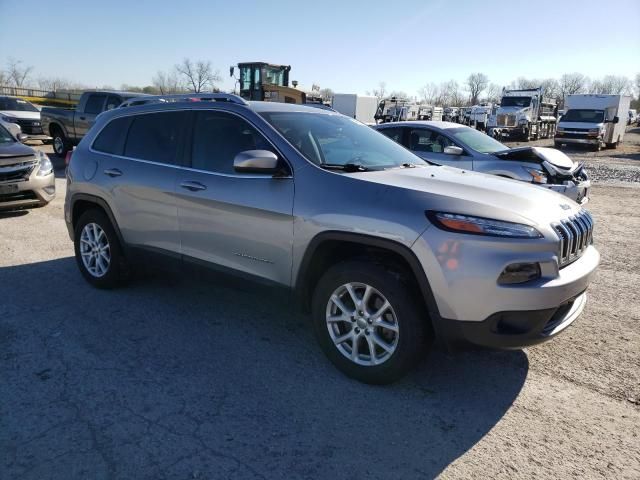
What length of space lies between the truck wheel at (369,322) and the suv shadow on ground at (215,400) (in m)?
0.16

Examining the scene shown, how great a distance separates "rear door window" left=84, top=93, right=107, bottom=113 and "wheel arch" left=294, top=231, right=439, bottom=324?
1330cm

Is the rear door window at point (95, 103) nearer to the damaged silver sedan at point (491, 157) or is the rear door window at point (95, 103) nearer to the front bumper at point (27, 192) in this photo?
the front bumper at point (27, 192)

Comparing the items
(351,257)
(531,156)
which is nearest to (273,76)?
(531,156)

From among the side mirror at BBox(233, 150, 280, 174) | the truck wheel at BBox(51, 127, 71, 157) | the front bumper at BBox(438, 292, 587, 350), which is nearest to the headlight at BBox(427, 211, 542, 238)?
the front bumper at BBox(438, 292, 587, 350)

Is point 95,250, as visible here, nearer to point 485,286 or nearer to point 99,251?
point 99,251

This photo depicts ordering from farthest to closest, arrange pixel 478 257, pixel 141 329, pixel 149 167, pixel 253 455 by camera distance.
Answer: pixel 149 167, pixel 141 329, pixel 478 257, pixel 253 455

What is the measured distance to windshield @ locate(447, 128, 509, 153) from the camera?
8821mm

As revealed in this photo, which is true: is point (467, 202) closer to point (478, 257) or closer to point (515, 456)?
point (478, 257)

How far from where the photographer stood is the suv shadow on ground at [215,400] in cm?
252

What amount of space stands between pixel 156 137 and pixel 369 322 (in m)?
2.68

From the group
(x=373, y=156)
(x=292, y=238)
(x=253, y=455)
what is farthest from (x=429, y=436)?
Result: (x=373, y=156)

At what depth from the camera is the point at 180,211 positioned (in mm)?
4105

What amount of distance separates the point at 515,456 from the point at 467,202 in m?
1.43

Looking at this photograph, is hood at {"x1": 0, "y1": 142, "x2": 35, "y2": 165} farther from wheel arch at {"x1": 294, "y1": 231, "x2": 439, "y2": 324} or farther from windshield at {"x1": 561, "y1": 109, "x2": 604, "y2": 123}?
windshield at {"x1": 561, "y1": 109, "x2": 604, "y2": 123}
